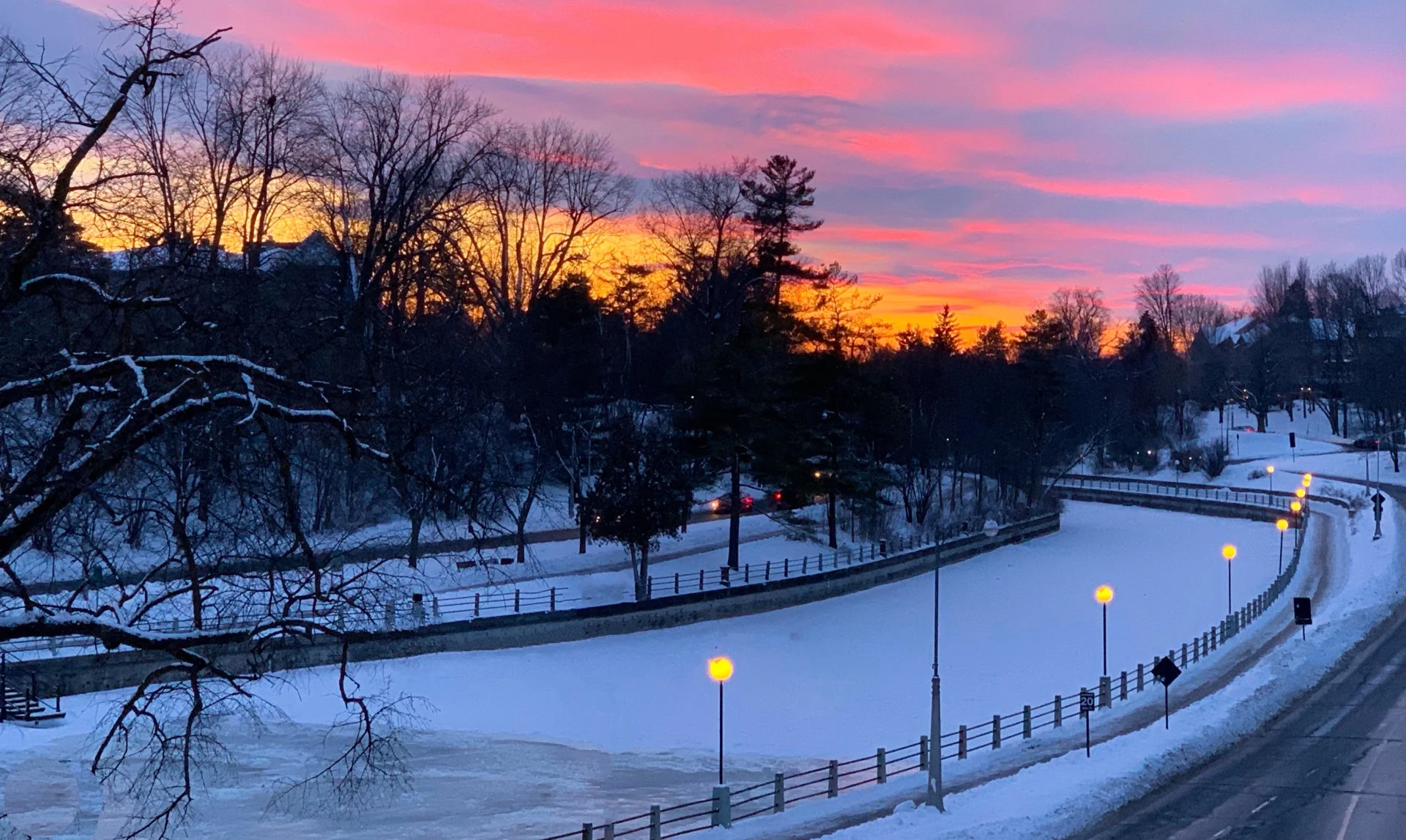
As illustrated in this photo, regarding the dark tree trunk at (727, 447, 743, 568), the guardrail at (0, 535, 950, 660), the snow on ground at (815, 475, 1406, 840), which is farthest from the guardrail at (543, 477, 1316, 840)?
the dark tree trunk at (727, 447, 743, 568)

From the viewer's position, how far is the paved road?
18.9 meters

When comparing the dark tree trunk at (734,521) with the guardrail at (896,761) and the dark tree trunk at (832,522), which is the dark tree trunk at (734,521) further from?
the guardrail at (896,761)

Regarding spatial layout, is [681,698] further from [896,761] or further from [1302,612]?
[1302,612]

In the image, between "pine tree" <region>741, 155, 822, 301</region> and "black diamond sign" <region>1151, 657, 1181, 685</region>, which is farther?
"pine tree" <region>741, 155, 822, 301</region>

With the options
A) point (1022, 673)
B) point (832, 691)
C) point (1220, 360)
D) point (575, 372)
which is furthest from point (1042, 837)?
point (1220, 360)

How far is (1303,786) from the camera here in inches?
859

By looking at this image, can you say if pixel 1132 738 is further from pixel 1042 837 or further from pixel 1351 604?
pixel 1351 604

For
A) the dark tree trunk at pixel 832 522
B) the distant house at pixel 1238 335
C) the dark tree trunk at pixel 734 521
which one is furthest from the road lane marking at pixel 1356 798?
the distant house at pixel 1238 335

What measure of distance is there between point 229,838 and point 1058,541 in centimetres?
6198

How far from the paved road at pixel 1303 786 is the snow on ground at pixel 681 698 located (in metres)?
7.30

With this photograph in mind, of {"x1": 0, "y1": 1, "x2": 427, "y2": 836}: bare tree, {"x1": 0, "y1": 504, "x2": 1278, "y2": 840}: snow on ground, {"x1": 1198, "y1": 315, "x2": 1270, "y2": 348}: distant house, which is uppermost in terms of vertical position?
{"x1": 1198, "y1": 315, "x2": 1270, "y2": 348}: distant house

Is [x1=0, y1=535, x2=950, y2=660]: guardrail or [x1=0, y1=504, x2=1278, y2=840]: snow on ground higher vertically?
[x1=0, y1=535, x2=950, y2=660]: guardrail

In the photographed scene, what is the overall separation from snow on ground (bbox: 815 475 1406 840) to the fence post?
6.46 ft

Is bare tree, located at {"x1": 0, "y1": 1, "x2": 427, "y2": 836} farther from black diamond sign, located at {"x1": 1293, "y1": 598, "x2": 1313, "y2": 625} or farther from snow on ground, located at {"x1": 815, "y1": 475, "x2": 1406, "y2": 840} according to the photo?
black diamond sign, located at {"x1": 1293, "y1": 598, "x2": 1313, "y2": 625}
